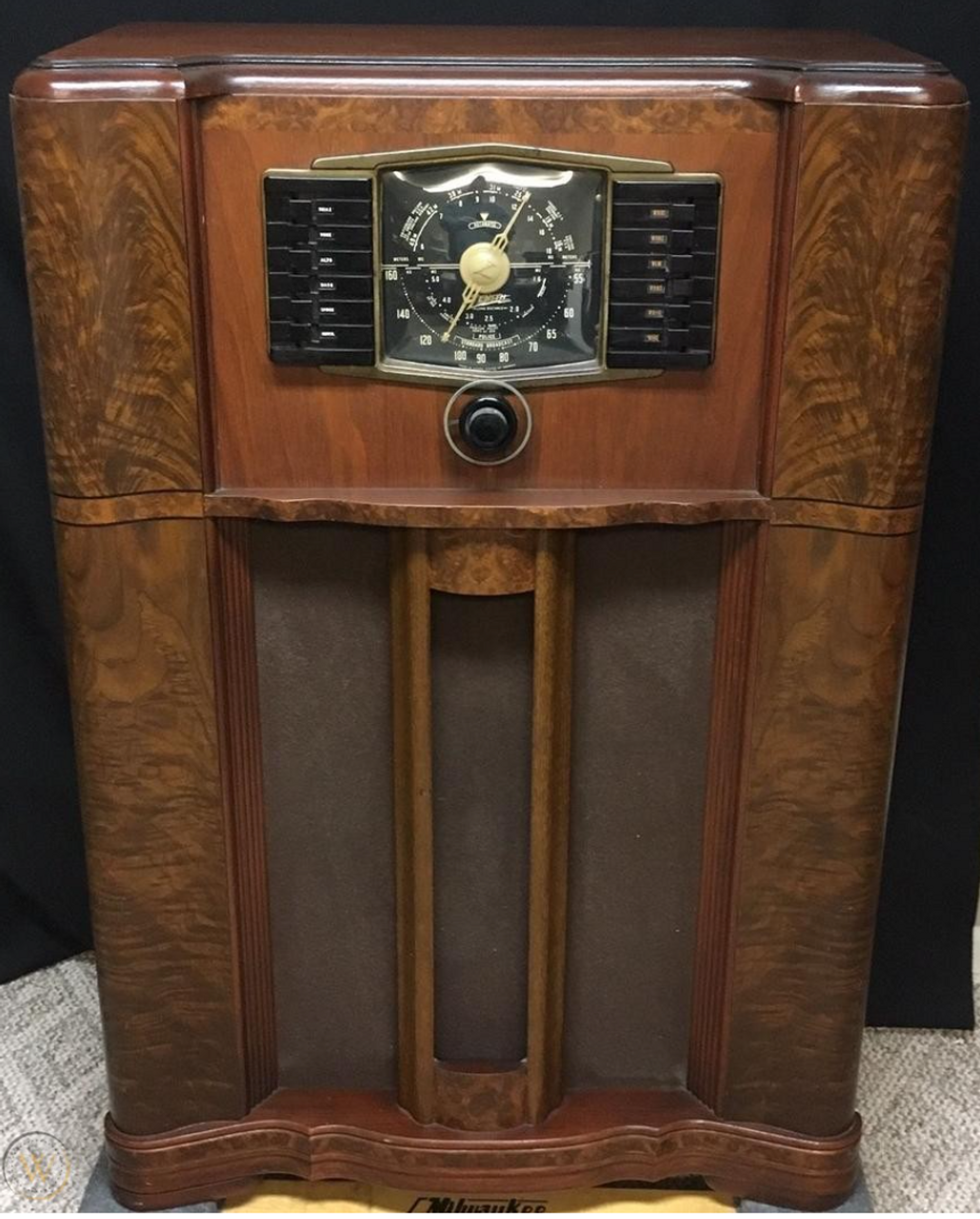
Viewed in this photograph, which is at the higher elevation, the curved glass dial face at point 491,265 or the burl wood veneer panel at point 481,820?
the curved glass dial face at point 491,265

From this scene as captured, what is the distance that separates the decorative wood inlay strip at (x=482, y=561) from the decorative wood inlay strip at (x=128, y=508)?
0.19 metres

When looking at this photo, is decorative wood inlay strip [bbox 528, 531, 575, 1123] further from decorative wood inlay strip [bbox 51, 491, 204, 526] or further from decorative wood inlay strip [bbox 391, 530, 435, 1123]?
decorative wood inlay strip [bbox 51, 491, 204, 526]

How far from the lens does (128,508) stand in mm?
1170

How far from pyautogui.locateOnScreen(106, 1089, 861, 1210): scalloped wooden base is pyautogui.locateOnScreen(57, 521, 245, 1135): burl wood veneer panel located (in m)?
0.04

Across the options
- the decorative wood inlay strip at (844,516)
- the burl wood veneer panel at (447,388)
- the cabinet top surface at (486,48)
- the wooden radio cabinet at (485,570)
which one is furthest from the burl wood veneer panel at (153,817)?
the decorative wood inlay strip at (844,516)

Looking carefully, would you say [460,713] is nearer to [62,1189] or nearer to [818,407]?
[818,407]

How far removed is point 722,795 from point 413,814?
259 mm

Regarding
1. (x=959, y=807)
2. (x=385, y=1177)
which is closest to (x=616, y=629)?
(x=385, y=1177)

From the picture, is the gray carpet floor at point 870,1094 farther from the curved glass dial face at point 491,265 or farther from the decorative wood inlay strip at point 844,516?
the curved glass dial face at point 491,265

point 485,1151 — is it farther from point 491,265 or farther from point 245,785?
point 491,265

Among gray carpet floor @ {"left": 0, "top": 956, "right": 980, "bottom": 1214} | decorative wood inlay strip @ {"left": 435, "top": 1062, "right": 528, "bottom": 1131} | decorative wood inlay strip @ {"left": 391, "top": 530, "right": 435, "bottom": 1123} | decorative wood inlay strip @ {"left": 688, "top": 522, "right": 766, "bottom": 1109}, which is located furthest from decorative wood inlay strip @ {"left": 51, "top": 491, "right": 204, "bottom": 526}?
gray carpet floor @ {"left": 0, "top": 956, "right": 980, "bottom": 1214}

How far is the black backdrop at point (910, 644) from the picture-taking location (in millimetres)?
1471

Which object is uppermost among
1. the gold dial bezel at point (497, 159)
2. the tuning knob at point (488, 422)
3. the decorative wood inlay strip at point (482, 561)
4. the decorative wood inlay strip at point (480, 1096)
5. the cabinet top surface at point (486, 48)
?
the cabinet top surface at point (486, 48)

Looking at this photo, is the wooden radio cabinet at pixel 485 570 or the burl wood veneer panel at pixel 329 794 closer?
the wooden radio cabinet at pixel 485 570
